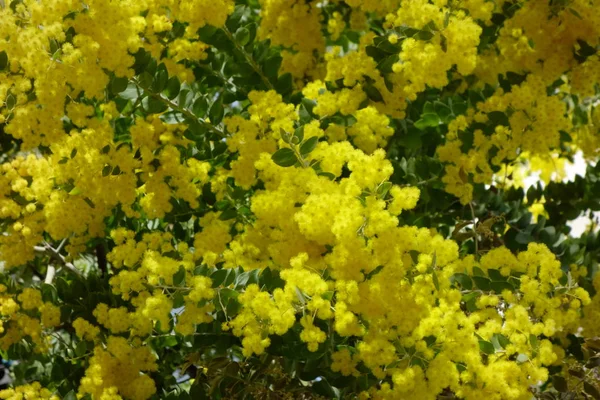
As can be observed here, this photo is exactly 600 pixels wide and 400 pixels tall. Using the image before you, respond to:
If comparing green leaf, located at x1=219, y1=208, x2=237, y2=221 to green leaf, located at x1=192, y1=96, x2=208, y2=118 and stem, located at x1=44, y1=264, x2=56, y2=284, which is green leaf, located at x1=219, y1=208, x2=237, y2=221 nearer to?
green leaf, located at x1=192, y1=96, x2=208, y2=118

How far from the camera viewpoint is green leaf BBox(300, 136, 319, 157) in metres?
2.64

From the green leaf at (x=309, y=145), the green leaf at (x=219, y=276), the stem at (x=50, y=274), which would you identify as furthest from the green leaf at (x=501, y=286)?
the stem at (x=50, y=274)

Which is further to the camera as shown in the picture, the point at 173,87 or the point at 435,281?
the point at 173,87

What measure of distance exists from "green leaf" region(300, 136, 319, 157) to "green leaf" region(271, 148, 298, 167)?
0.04m

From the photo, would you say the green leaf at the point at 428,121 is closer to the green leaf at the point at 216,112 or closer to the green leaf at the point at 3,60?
the green leaf at the point at 216,112

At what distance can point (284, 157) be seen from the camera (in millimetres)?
2678

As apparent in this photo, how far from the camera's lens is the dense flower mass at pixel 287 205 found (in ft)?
8.07

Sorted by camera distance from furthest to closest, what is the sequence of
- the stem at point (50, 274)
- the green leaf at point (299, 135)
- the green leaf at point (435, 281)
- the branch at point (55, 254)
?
the stem at point (50, 274) → the branch at point (55, 254) → the green leaf at point (299, 135) → the green leaf at point (435, 281)

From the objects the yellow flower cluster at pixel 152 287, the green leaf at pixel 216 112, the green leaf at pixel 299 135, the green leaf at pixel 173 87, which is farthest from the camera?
the green leaf at pixel 216 112

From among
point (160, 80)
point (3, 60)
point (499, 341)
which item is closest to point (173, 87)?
point (160, 80)

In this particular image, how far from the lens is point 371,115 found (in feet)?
Result: 9.93

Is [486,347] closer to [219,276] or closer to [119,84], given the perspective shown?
[219,276]

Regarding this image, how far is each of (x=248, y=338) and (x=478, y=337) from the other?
705mm

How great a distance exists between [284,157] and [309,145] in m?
0.09
